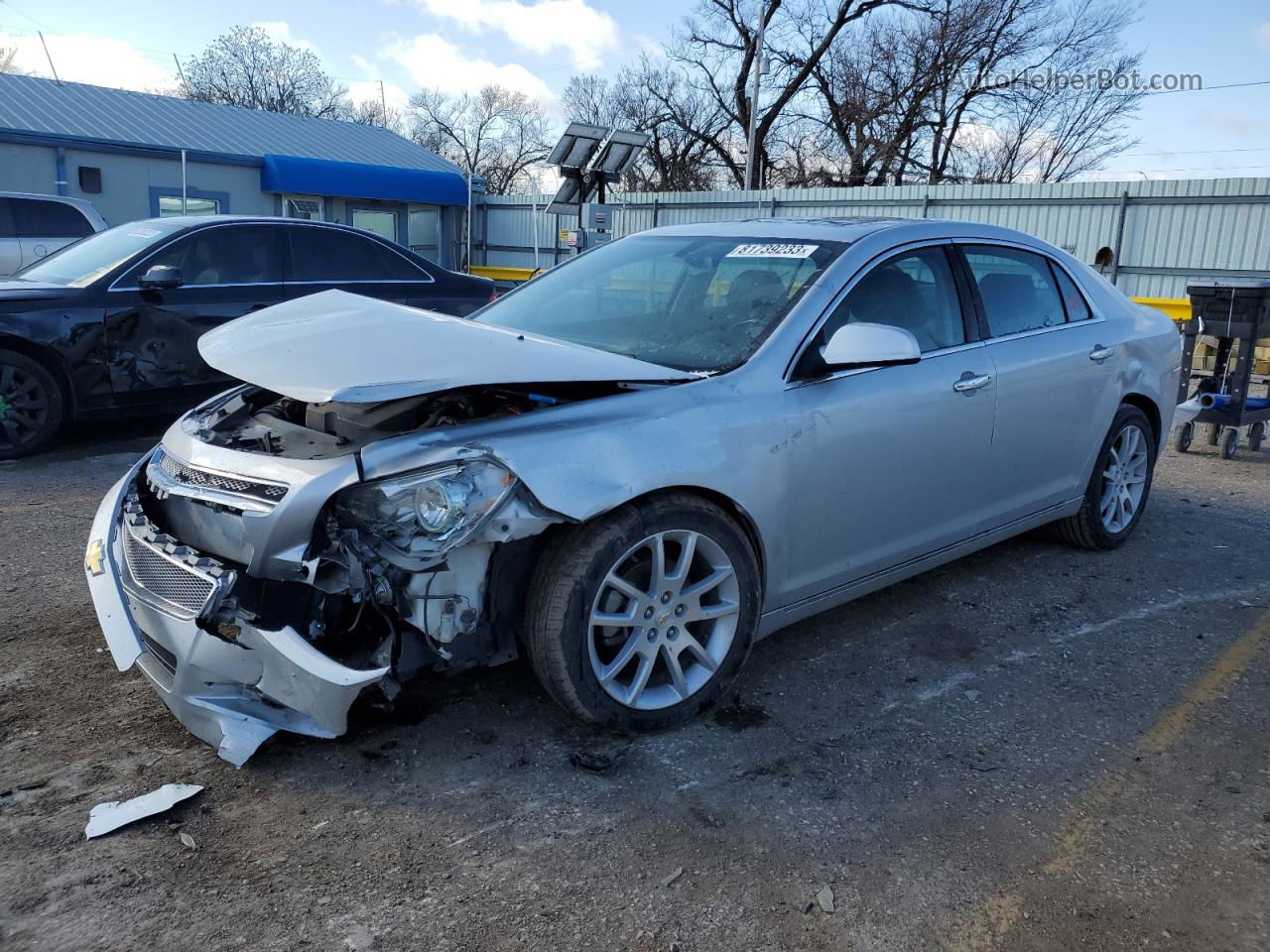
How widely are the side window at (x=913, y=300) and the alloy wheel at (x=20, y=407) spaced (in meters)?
5.72

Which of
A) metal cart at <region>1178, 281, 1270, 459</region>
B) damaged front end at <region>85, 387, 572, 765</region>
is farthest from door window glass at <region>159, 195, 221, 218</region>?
damaged front end at <region>85, 387, 572, 765</region>

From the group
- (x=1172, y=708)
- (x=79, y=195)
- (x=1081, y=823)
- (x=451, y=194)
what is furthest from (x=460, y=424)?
(x=451, y=194)

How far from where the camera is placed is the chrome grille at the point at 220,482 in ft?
9.05

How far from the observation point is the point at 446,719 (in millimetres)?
3254

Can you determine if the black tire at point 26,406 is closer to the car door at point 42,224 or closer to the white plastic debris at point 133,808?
the white plastic debris at point 133,808

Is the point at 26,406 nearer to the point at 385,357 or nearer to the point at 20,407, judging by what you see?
the point at 20,407

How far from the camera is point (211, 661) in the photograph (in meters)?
2.71

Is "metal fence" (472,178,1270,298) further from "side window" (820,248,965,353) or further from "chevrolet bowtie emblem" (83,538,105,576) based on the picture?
"chevrolet bowtie emblem" (83,538,105,576)

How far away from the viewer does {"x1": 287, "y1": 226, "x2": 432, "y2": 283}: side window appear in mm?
7977

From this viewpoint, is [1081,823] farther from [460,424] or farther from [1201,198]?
[1201,198]

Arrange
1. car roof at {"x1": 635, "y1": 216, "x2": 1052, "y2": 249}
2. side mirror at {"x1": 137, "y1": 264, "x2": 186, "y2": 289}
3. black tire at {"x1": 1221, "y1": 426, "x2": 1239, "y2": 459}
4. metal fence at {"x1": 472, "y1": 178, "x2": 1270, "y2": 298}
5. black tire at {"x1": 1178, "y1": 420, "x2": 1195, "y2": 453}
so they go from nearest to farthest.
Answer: car roof at {"x1": 635, "y1": 216, "x2": 1052, "y2": 249} < side mirror at {"x1": 137, "y1": 264, "x2": 186, "y2": 289} < black tire at {"x1": 1221, "y1": 426, "x2": 1239, "y2": 459} < black tire at {"x1": 1178, "y1": 420, "x2": 1195, "y2": 453} < metal fence at {"x1": 472, "y1": 178, "x2": 1270, "y2": 298}

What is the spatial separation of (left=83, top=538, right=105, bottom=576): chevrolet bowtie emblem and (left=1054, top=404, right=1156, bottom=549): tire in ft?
14.0

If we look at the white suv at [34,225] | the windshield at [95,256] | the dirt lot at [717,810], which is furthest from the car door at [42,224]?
the dirt lot at [717,810]

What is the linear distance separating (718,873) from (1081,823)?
106cm
